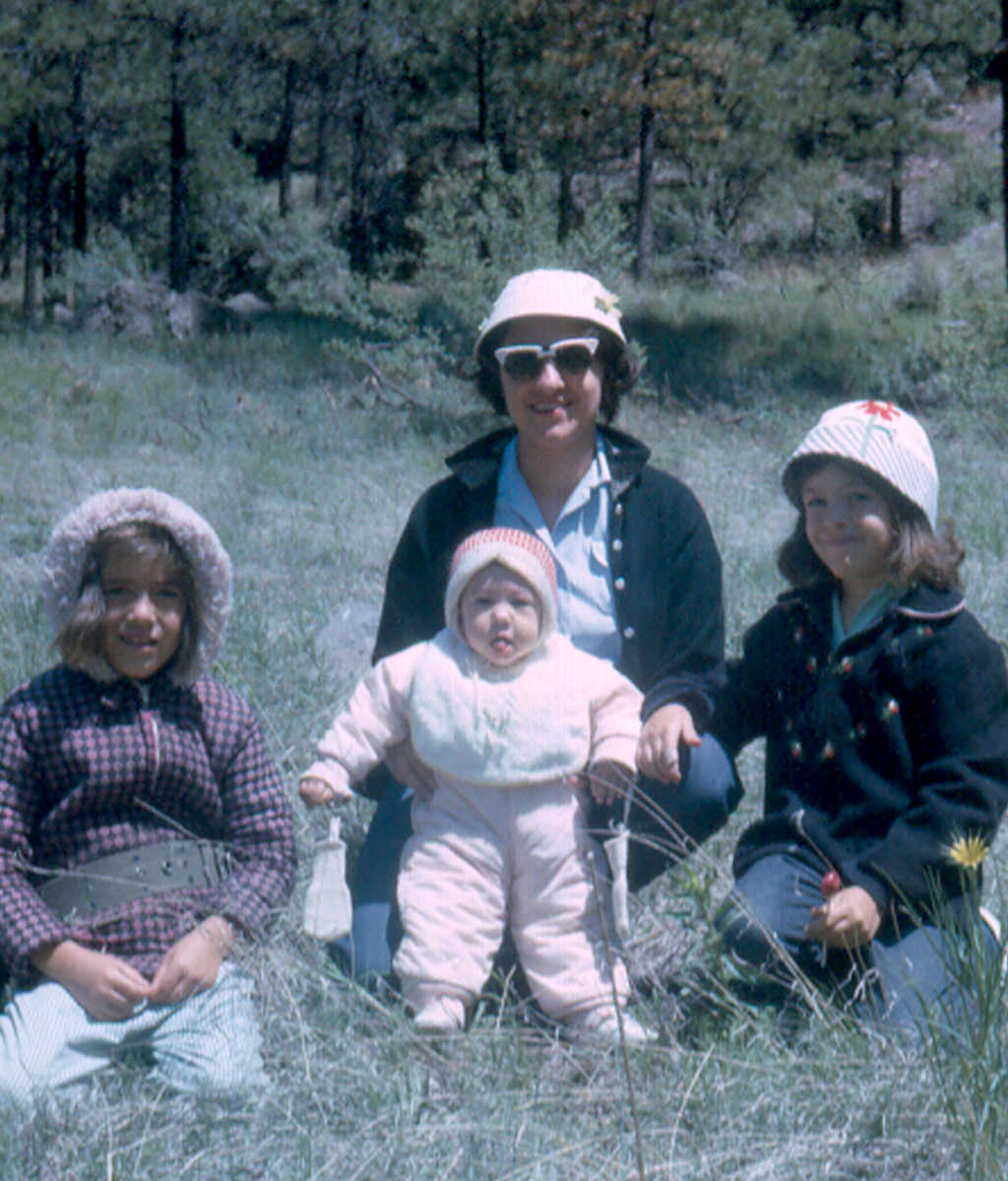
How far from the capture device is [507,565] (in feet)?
8.52

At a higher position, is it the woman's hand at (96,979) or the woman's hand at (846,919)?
the woman's hand at (846,919)

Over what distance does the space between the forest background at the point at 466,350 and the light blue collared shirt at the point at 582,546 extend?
22.2 inches

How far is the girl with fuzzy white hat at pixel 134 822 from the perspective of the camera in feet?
7.54

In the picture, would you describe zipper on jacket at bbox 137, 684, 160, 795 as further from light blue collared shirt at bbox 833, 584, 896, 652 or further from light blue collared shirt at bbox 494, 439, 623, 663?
light blue collared shirt at bbox 833, 584, 896, 652

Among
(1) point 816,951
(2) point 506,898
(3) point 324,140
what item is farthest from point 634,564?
(3) point 324,140

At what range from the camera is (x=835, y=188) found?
2022cm

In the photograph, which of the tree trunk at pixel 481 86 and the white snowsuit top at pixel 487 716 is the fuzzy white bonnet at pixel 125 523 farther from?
the tree trunk at pixel 481 86

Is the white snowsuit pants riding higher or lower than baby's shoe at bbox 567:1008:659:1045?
higher

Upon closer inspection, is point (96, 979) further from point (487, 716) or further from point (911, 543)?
point (911, 543)

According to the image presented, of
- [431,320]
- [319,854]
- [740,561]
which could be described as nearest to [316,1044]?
[319,854]

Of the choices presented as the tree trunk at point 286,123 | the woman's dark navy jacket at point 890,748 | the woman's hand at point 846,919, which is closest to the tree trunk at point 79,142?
the tree trunk at point 286,123

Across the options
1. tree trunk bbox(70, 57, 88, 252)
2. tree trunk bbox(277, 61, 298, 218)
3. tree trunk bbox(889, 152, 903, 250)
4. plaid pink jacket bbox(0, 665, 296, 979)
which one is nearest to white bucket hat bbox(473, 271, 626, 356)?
plaid pink jacket bbox(0, 665, 296, 979)

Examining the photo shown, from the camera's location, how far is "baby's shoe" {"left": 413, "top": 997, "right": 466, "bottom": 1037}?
93.4 inches

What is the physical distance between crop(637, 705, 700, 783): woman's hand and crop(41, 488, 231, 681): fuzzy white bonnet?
2.84 feet
